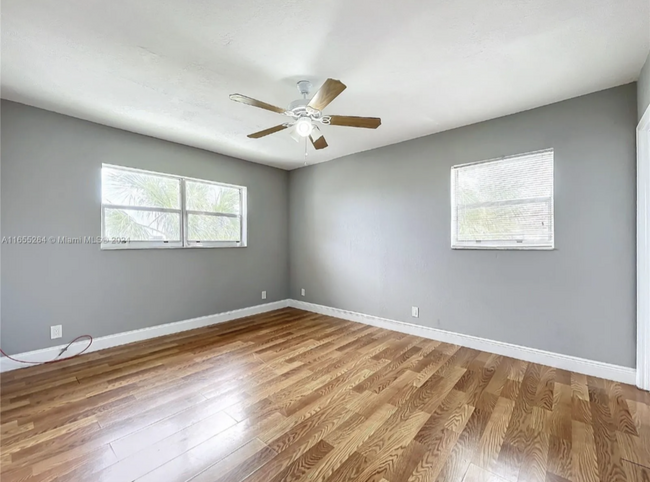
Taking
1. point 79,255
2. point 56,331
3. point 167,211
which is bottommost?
point 56,331

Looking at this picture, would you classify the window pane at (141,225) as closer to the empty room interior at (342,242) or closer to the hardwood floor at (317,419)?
the empty room interior at (342,242)

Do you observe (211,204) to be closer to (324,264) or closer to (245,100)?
(324,264)

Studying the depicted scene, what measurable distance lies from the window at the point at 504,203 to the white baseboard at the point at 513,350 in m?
1.07

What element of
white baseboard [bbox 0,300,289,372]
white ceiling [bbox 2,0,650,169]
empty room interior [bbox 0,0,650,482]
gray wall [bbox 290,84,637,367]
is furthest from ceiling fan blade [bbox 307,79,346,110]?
white baseboard [bbox 0,300,289,372]

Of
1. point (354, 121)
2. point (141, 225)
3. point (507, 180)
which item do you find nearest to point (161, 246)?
point (141, 225)

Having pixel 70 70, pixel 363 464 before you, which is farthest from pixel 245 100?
pixel 363 464

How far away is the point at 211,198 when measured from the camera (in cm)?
445

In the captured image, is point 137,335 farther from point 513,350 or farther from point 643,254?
point 643,254

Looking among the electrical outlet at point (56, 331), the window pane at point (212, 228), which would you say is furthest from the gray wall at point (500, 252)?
the electrical outlet at point (56, 331)

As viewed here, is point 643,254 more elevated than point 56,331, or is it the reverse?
point 643,254

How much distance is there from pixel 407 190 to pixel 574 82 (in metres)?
1.91

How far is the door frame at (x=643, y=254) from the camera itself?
2318 millimetres

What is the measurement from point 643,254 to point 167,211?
5024 millimetres

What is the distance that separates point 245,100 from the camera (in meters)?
2.06
